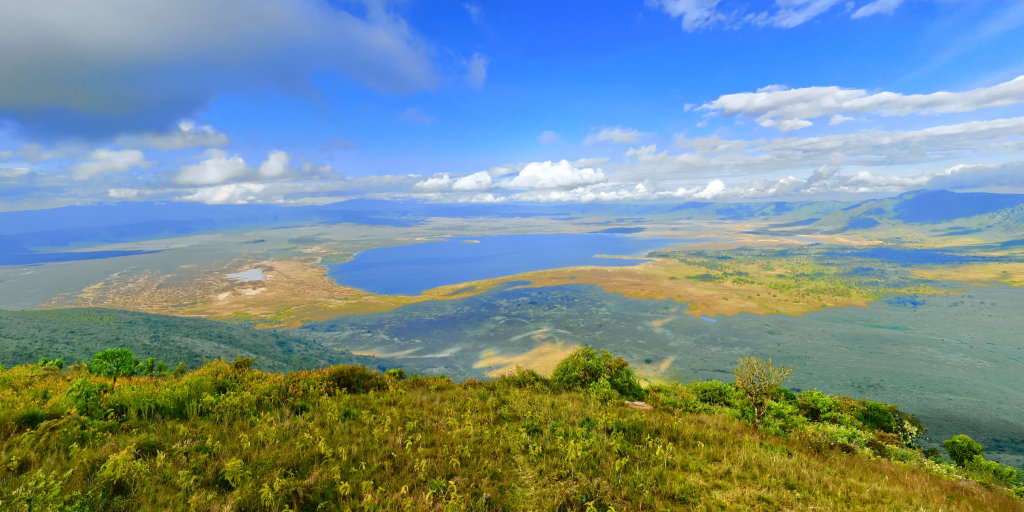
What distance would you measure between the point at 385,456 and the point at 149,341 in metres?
60.7

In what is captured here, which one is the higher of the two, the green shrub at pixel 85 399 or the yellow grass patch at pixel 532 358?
the green shrub at pixel 85 399

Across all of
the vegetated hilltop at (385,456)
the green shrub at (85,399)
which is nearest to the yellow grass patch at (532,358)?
the vegetated hilltop at (385,456)

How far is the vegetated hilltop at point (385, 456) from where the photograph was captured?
18.9 feet

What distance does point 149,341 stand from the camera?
154 ft

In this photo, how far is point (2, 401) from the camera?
26.4ft

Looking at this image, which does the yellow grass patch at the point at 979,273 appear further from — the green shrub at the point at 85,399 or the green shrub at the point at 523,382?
the green shrub at the point at 85,399

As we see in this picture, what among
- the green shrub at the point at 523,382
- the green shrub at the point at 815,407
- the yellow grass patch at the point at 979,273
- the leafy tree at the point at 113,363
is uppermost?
the leafy tree at the point at 113,363

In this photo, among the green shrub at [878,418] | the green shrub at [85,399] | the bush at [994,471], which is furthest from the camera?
the green shrub at [878,418]

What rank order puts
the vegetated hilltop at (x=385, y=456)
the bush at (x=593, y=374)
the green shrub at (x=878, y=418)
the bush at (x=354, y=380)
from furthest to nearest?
the green shrub at (x=878, y=418) → the bush at (x=593, y=374) → the bush at (x=354, y=380) → the vegetated hilltop at (x=385, y=456)

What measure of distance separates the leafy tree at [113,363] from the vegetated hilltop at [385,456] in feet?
0.58

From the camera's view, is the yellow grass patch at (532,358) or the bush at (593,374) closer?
the bush at (593,374)

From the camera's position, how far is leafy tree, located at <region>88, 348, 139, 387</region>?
1165 centimetres

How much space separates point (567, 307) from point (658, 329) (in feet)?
76.8

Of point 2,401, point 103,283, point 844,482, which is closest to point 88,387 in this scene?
point 2,401
